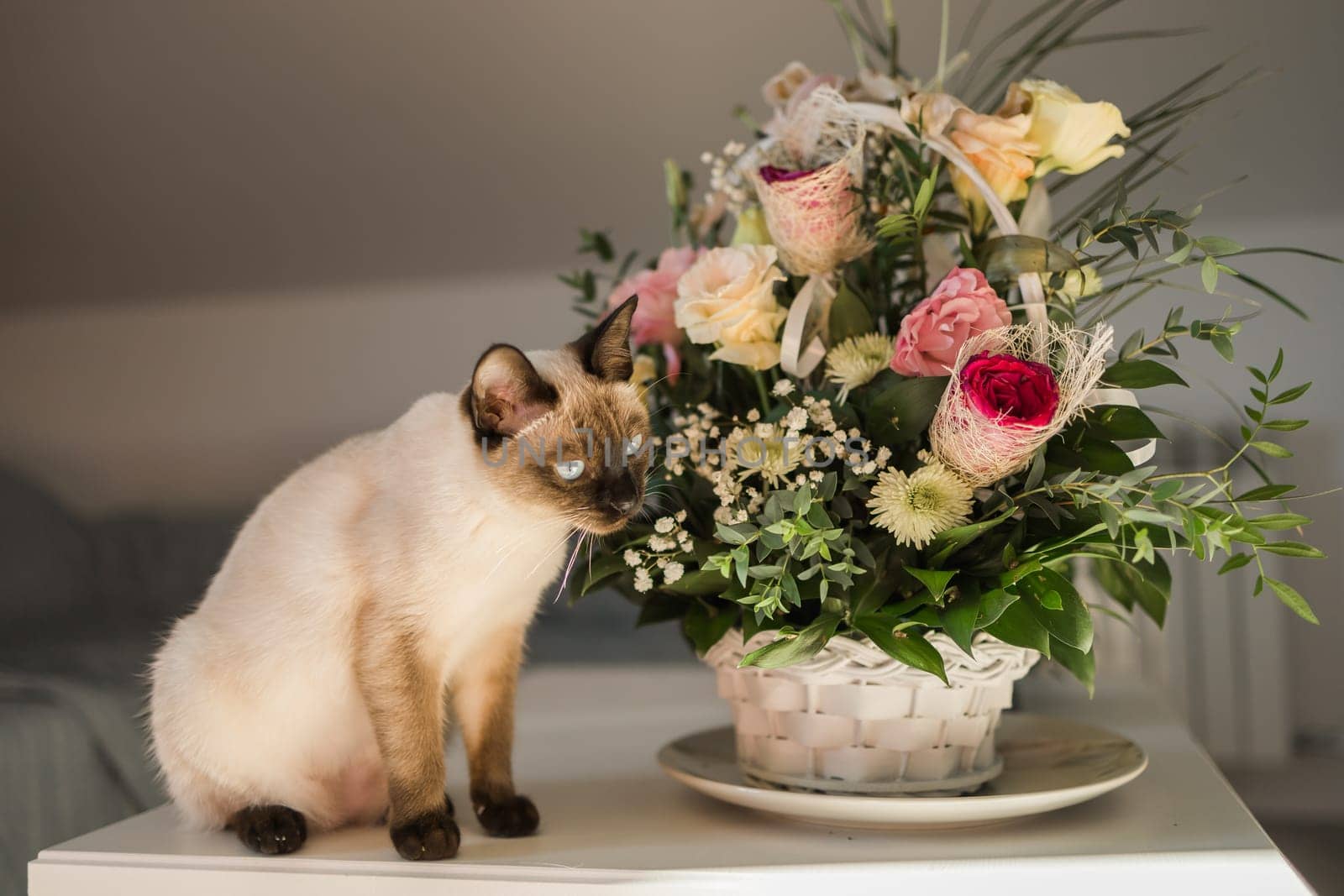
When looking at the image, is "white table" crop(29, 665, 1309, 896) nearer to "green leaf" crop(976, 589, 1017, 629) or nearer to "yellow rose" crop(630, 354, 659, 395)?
"green leaf" crop(976, 589, 1017, 629)

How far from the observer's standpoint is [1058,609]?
2.50ft

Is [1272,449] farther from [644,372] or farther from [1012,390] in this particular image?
[644,372]

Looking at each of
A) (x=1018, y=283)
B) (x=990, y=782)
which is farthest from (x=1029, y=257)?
(x=990, y=782)

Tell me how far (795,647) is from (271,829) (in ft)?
1.45

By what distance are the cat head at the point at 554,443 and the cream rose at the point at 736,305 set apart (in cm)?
7

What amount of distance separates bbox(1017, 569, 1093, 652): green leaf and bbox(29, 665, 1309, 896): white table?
0.52ft

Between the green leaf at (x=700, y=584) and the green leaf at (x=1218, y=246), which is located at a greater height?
the green leaf at (x=1218, y=246)

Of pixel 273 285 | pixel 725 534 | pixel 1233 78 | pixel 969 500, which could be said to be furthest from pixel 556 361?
pixel 1233 78

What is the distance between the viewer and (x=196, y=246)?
1.86 meters

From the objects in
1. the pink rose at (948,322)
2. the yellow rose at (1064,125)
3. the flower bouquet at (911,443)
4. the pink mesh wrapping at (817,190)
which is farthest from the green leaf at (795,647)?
the yellow rose at (1064,125)

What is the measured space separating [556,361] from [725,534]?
8.2 inches

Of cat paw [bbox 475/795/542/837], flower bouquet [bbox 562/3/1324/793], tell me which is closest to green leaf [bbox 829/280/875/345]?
flower bouquet [bbox 562/3/1324/793]

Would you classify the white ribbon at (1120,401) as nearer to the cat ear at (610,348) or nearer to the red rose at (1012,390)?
the red rose at (1012,390)

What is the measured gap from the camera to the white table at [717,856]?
748 millimetres
